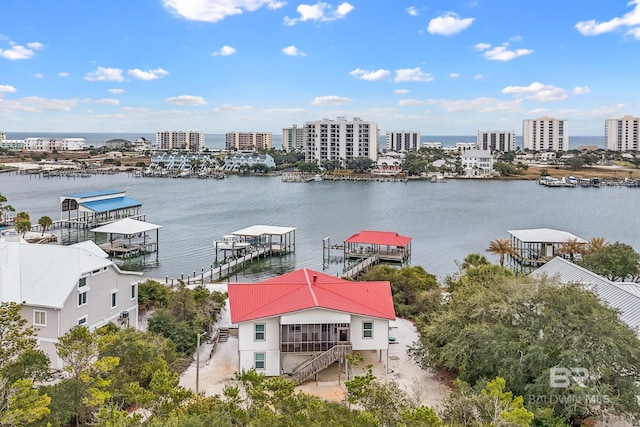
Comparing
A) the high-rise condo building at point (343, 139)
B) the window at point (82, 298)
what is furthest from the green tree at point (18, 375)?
the high-rise condo building at point (343, 139)

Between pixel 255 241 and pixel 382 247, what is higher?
pixel 255 241

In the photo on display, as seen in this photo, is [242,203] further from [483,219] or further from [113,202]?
[483,219]

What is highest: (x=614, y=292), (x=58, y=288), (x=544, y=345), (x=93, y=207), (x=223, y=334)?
(x=93, y=207)

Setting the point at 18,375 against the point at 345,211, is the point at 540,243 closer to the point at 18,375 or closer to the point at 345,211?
the point at 345,211

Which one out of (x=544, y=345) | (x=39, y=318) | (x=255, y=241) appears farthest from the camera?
(x=255, y=241)

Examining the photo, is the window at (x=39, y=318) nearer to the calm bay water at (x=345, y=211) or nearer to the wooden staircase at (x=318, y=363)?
the wooden staircase at (x=318, y=363)

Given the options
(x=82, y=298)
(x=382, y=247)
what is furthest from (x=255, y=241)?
(x=82, y=298)

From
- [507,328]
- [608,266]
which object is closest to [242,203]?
[608,266]
